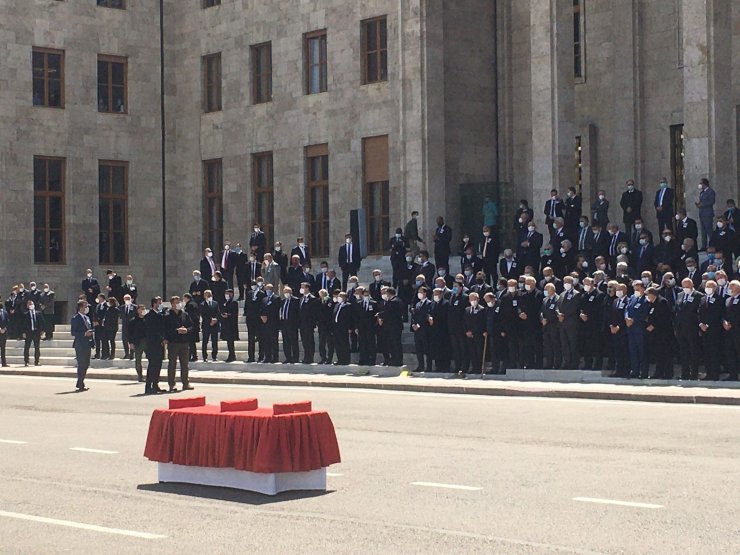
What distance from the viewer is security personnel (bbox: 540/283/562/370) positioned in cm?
2747

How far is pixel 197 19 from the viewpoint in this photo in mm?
48344

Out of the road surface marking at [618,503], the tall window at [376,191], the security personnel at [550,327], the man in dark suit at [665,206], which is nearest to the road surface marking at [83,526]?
the road surface marking at [618,503]

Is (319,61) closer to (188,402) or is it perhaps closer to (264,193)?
(264,193)

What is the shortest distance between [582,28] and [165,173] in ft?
54.9

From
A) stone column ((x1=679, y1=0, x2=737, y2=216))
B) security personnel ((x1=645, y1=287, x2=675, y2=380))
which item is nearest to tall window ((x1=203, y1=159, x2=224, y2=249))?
stone column ((x1=679, y1=0, x2=737, y2=216))

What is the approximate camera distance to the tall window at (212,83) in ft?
157

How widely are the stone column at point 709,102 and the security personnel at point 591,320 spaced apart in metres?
6.59

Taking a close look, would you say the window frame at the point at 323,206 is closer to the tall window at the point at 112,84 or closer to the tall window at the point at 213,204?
the tall window at the point at 213,204

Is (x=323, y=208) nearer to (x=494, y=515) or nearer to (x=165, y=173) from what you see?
(x=165, y=173)

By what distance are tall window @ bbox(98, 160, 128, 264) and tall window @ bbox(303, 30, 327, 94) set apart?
7.94 meters

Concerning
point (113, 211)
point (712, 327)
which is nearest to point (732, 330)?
point (712, 327)

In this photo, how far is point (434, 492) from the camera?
1333cm

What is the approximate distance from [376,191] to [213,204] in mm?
8077

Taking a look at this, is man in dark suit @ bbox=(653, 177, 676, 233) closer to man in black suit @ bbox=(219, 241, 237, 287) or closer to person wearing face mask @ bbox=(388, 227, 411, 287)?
person wearing face mask @ bbox=(388, 227, 411, 287)
